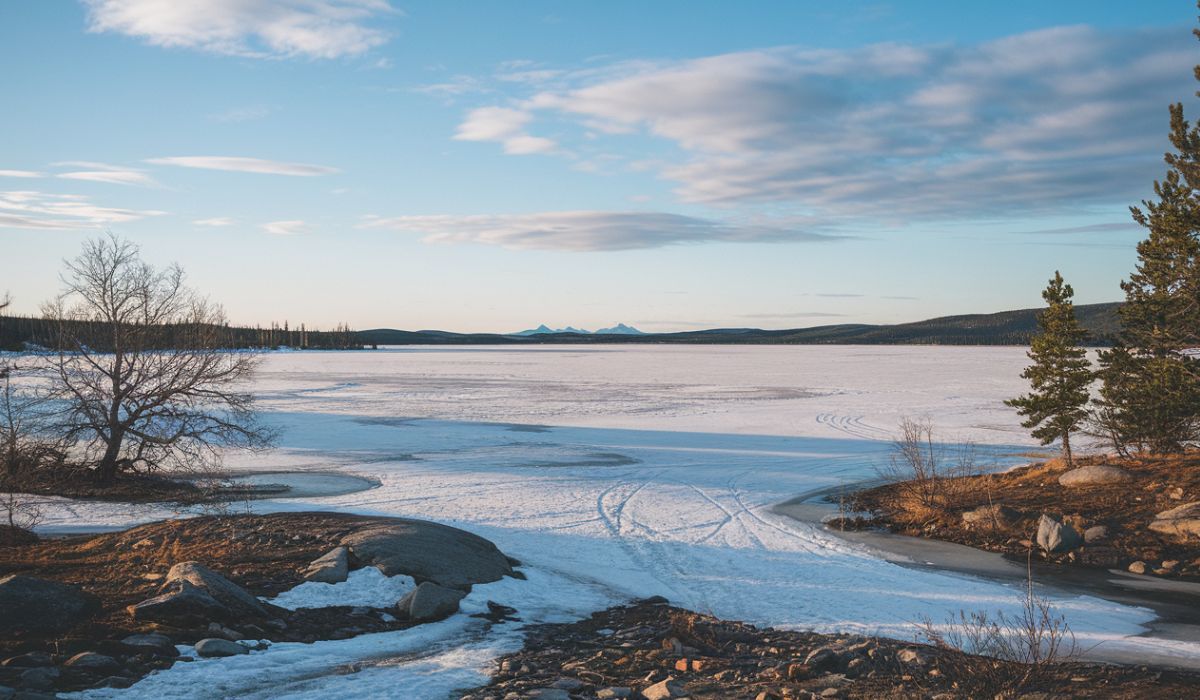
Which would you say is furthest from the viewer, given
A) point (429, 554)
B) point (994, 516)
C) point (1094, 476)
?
point (1094, 476)

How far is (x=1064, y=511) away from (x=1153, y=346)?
5168 mm

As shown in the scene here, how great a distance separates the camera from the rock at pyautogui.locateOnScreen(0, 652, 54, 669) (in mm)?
7191

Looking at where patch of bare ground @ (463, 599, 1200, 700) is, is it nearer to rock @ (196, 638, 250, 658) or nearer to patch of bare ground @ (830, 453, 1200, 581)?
rock @ (196, 638, 250, 658)

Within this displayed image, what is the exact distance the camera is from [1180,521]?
14375mm

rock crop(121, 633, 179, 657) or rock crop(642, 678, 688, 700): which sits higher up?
rock crop(121, 633, 179, 657)

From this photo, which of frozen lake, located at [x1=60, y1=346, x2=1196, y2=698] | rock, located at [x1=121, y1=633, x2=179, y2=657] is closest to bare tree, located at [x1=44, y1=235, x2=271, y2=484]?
frozen lake, located at [x1=60, y1=346, x2=1196, y2=698]

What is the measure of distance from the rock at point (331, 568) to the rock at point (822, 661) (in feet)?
19.3

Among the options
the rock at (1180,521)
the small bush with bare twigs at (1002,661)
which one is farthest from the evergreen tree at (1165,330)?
the small bush with bare twigs at (1002,661)

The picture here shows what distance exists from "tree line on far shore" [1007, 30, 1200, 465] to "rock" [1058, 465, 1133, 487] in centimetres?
143

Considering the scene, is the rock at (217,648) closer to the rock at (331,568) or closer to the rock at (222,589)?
the rock at (222,589)

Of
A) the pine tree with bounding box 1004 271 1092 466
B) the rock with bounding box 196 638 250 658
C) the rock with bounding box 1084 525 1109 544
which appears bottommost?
the rock with bounding box 1084 525 1109 544

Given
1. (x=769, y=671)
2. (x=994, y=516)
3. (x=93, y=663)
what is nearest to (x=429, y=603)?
(x=93, y=663)

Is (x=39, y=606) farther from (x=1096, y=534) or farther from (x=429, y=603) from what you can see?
(x=1096, y=534)

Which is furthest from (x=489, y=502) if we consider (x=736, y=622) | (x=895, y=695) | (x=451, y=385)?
(x=451, y=385)
